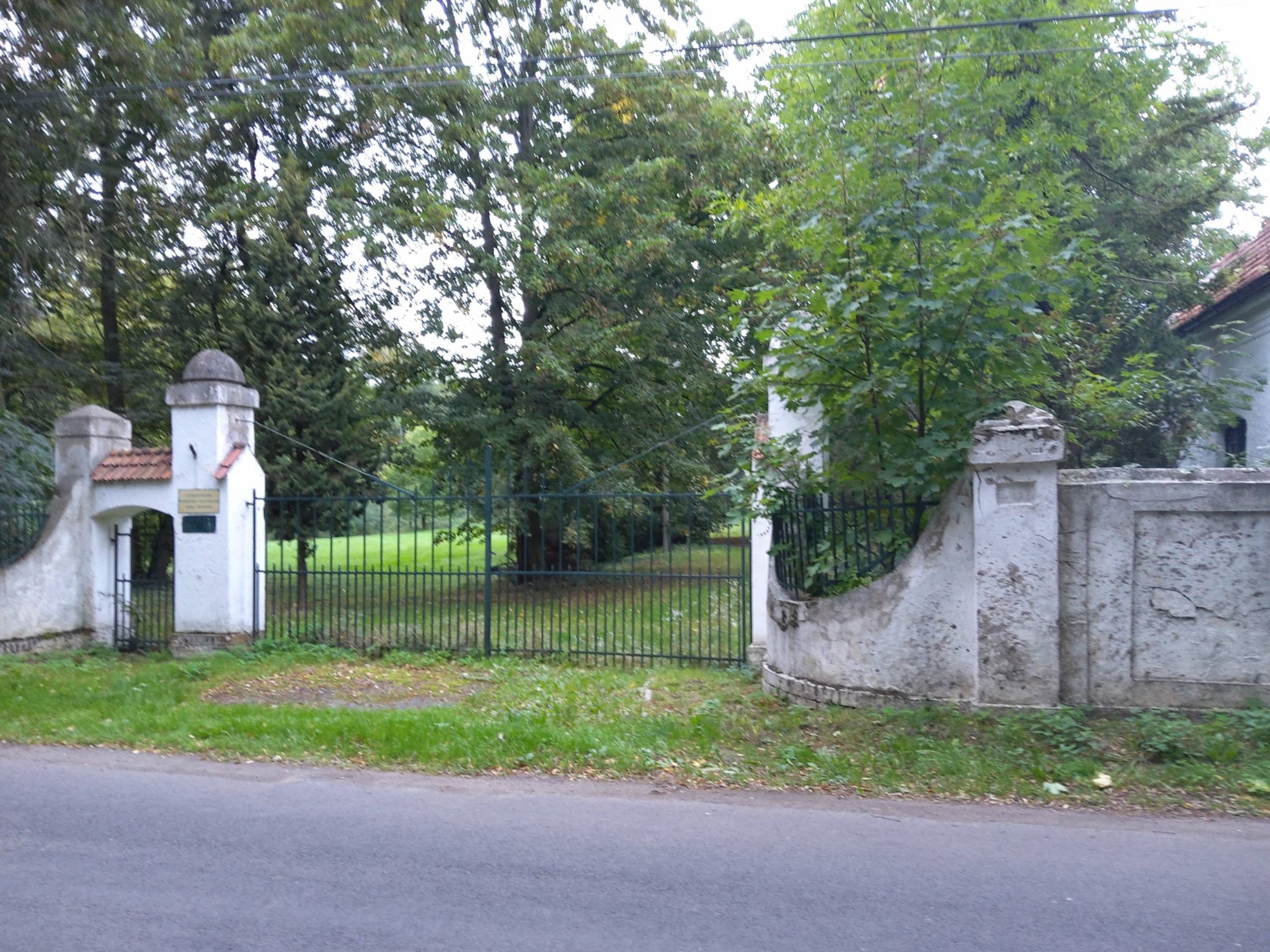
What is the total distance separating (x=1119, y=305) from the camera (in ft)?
47.8

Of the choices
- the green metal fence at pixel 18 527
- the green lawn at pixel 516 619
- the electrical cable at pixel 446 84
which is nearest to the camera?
the green lawn at pixel 516 619

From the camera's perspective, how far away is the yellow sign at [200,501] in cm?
1151

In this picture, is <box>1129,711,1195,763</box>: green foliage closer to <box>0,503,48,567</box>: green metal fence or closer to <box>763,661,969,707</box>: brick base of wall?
<box>763,661,969,707</box>: brick base of wall

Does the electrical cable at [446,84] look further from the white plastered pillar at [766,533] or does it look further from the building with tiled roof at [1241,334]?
the white plastered pillar at [766,533]

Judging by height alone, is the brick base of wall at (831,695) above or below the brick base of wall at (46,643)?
above

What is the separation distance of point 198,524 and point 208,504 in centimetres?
28

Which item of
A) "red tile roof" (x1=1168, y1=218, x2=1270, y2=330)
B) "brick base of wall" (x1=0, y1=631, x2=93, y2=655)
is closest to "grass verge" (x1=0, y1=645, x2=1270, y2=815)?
"brick base of wall" (x1=0, y1=631, x2=93, y2=655)

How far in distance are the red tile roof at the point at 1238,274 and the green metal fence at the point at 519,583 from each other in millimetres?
8617

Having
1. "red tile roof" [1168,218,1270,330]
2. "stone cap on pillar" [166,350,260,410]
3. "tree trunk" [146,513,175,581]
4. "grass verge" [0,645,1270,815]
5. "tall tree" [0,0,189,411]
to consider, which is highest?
"tall tree" [0,0,189,411]

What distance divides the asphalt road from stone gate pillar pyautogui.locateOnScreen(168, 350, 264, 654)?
498 centimetres

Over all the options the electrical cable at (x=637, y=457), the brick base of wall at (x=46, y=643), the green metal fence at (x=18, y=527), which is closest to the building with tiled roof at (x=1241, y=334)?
the electrical cable at (x=637, y=457)

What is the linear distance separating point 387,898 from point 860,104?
414 inches

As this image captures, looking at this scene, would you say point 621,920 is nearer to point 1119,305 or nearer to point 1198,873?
point 1198,873

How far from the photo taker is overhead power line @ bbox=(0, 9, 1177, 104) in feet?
33.3
